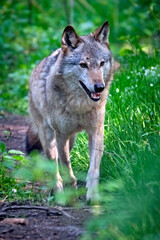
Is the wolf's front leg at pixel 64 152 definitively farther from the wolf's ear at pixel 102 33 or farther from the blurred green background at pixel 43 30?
the blurred green background at pixel 43 30

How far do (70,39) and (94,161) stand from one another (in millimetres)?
1289

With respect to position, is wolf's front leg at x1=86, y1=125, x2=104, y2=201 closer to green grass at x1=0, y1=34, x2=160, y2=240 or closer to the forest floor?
green grass at x1=0, y1=34, x2=160, y2=240

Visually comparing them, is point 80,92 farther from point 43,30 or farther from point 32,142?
point 43,30

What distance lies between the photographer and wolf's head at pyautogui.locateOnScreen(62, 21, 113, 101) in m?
4.54

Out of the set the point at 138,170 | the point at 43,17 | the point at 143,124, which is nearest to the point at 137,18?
the point at 43,17

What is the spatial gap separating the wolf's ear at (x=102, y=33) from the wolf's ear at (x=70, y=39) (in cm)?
23

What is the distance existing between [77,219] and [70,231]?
46 cm

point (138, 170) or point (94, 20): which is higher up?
point (94, 20)

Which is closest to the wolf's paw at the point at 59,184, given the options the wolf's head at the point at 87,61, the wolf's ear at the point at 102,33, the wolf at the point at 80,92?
the wolf at the point at 80,92

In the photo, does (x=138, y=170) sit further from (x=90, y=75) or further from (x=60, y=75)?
(x=60, y=75)

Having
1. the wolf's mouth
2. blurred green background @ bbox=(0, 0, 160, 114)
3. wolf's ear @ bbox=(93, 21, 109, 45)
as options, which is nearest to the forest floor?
the wolf's mouth

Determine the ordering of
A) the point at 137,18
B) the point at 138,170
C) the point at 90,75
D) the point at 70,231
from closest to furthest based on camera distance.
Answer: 1. the point at 70,231
2. the point at 138,170
3. the point at 90,75
4. the point at 137,18

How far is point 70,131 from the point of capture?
16.0 feet

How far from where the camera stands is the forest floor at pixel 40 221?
335 centimetres
